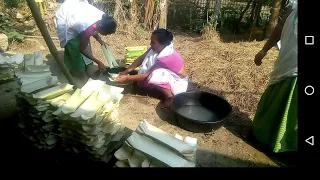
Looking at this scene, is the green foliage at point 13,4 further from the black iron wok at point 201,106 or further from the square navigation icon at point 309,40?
the square navigation icon at point 309,40

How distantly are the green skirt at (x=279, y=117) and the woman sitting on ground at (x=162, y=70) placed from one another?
113 cm

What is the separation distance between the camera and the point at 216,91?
4129 mm

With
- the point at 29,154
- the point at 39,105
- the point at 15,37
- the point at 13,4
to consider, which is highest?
the point at 13,4

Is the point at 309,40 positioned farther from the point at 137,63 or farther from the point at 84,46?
the point at 84,46

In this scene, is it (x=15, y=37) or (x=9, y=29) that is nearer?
(x=15, y=37)

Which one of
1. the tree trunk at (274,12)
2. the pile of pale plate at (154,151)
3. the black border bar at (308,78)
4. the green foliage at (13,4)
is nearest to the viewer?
the black border bar at (308,78)

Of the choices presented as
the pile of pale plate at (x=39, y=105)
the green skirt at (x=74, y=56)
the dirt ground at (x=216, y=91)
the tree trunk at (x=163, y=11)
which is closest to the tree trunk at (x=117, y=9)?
the dirt ground at (x=216, y=91)

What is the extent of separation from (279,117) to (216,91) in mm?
1434

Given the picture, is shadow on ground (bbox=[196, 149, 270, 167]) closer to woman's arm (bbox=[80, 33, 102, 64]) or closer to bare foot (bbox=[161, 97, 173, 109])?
bare foot (bbox=[161, 97, 173, 109])

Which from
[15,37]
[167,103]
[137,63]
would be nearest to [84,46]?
[137,63]

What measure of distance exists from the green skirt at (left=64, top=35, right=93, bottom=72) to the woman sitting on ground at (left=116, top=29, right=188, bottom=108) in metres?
0.75

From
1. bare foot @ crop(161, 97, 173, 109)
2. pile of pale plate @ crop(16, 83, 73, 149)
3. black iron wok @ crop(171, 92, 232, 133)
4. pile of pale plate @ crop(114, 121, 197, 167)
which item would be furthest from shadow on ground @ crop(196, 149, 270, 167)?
pile of pale plate @ crop(16, 83, 73, 149)

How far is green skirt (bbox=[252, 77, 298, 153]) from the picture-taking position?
8.54 feet

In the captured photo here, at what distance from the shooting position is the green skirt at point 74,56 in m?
3.98
